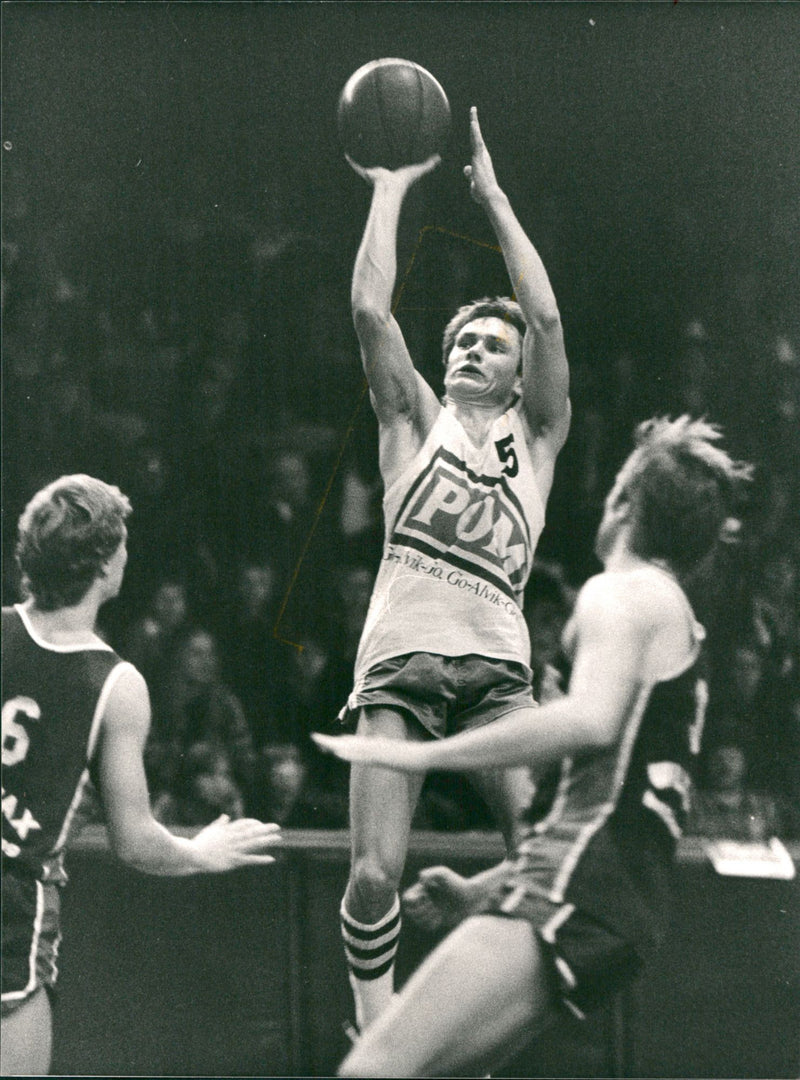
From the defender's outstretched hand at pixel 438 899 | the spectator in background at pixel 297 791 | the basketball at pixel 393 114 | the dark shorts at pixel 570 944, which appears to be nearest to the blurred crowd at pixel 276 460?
the spectator in background at pixel 297 791

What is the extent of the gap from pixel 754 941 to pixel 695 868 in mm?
269

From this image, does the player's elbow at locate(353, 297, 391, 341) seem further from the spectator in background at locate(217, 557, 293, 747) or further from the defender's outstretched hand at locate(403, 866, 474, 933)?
the defender's outstretched hand at locate(403, 866, 474, 933)

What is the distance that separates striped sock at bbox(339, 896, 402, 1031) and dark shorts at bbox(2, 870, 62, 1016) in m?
0.82

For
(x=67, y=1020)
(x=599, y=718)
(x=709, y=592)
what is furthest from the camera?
(x=67, y=1020)

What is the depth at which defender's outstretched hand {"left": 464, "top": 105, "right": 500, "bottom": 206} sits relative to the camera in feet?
10.6

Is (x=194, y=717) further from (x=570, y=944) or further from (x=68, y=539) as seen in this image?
(x=570, y=944)

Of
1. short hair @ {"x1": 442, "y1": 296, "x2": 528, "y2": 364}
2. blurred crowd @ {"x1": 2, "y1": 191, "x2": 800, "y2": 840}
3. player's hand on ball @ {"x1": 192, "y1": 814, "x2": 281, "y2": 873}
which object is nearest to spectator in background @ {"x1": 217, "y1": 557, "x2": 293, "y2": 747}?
blurred crowd @ {"x1": 2, "y1": 191, "x2": 800, "y2": 840}

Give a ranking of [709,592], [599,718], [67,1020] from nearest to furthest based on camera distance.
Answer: [599,718], [709,592], [67,1020]

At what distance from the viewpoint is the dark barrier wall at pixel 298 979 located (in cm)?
314

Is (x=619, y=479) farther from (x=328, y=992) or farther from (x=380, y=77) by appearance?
(x=328, y=992)

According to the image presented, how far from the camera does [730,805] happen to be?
3.21 metres

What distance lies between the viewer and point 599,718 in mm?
2531

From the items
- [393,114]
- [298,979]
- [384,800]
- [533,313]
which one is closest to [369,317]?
[533,313]

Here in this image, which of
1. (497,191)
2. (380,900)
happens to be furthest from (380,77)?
(380,900)
